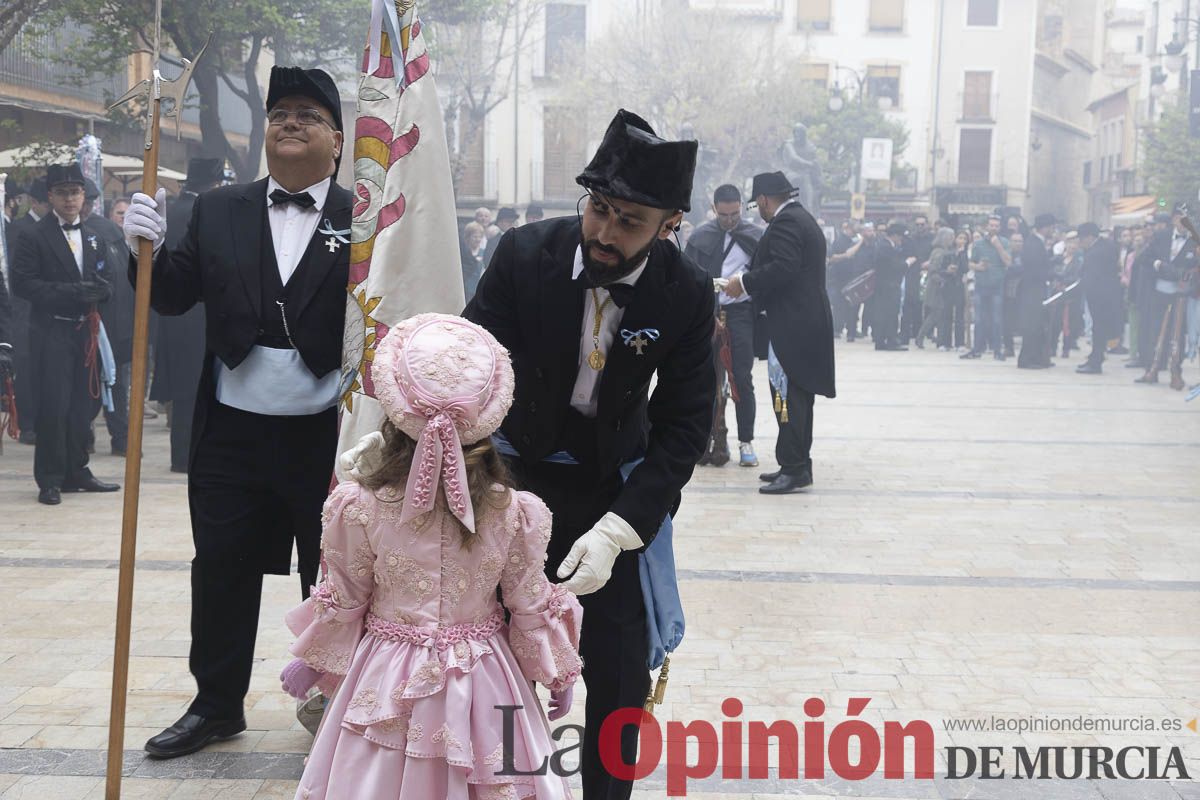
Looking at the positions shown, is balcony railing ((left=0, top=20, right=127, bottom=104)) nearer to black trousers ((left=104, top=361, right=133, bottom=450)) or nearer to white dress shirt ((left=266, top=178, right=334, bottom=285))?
black trousers ((left=104, top=361, right=133, bottom=450))

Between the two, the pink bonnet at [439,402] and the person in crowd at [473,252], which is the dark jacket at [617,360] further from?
the person in crowd at [473,252]

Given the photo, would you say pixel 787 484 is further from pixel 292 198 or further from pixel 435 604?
pixel 435 604

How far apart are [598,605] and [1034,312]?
16791 mm

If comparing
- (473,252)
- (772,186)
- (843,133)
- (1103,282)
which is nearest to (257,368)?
(772,186)

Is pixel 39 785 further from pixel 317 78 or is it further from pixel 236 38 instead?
pixel 236 38

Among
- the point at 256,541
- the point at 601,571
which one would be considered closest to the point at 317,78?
the point at 256,541

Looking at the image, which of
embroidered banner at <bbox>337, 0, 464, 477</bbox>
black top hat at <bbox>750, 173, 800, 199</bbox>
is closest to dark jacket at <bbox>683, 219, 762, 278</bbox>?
black top hat at <bbox>750, 173, 800, 199</bbox>

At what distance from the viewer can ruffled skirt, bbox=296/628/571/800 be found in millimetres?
2779

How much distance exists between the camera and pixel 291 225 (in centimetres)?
409

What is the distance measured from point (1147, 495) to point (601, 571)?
22.2ft

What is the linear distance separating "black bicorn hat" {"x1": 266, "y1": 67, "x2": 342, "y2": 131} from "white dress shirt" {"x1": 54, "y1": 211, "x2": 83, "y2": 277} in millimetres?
5070

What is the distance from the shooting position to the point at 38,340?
27.5ft

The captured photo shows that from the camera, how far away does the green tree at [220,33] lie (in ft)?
44.5

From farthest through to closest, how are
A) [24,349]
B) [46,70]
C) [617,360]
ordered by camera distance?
[46,70] → [24,349] → [617,360]
